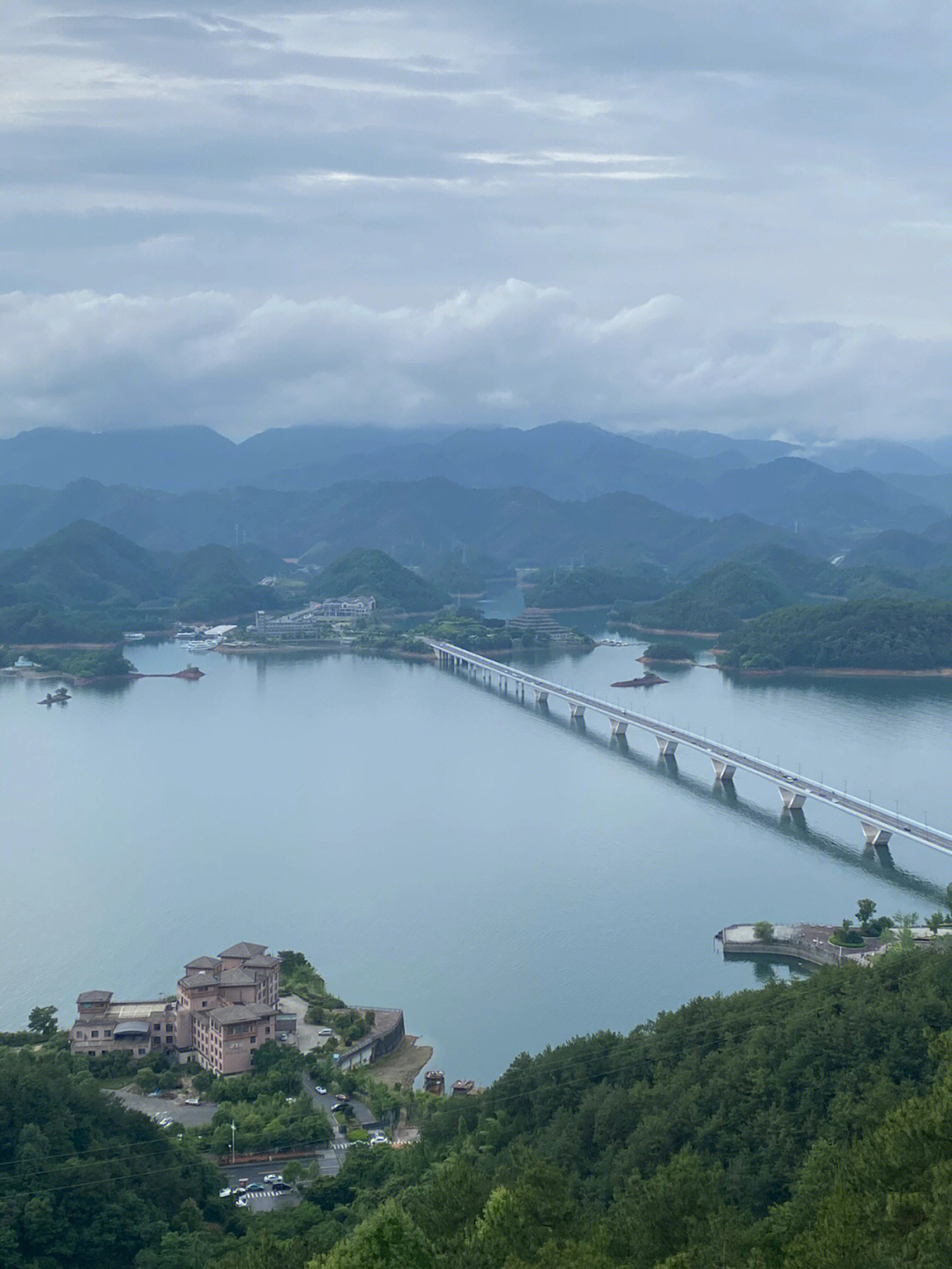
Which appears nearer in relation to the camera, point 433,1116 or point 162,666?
point 433,1116

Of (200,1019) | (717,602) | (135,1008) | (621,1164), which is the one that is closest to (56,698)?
(135,1008)

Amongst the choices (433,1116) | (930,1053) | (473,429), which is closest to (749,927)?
(433,1116)

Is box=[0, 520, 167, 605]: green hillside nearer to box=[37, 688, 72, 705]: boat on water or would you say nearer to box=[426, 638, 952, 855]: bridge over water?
box=[37, 688, 72, 705]: boat on water

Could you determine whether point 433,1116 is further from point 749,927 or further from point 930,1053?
point 749,927

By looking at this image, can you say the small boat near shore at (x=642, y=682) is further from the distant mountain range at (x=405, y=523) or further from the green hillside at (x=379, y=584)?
the distant mountain range at (x=405, y=523)

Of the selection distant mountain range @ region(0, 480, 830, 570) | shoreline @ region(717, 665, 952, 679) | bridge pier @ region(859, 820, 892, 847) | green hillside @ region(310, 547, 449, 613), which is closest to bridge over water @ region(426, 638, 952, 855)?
bridge pier @ region(859, 820, 892, 847)

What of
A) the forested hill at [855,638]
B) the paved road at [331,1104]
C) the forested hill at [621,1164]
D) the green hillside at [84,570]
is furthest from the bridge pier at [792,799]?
the green hillside at [84,570]
